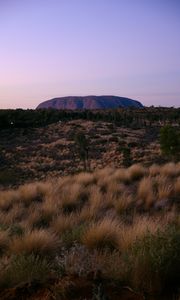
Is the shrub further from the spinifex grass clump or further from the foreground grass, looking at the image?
the spinifex grass clump

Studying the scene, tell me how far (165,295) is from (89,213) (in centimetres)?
464

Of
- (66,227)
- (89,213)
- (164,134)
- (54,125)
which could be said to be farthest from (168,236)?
(54,125)

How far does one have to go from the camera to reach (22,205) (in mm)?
10648

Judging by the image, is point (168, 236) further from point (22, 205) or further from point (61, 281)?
point (22, 205)

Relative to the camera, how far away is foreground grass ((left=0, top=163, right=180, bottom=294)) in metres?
4.58

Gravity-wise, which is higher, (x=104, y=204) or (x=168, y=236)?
(x=168, y=236)

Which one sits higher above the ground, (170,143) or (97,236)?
(97,236)

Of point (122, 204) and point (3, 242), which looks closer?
point (3, 242)

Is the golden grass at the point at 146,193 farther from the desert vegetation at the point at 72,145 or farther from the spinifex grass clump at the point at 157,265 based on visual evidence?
the desert vegetation at the point at 72,145

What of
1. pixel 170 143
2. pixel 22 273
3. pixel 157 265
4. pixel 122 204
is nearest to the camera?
pixel 157 265

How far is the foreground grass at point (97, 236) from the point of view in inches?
180

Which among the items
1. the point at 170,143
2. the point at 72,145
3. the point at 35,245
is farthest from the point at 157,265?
the point at 72,145

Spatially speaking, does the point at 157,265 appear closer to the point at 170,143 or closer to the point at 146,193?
the point at 146,193

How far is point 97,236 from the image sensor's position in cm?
638
